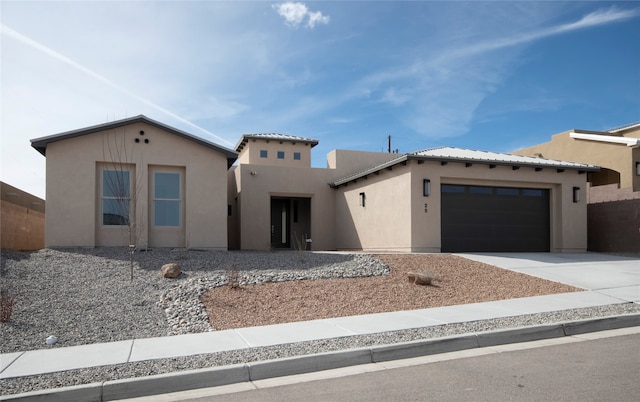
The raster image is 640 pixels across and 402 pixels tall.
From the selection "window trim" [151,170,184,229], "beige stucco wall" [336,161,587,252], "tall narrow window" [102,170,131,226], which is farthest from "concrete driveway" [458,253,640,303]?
"tall narrow window" [102,170,131,226]

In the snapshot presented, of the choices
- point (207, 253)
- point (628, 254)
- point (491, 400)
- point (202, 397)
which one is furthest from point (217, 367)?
point (628, 254)

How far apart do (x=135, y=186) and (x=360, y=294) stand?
859 centimetres

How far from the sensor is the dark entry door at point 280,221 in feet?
78.0

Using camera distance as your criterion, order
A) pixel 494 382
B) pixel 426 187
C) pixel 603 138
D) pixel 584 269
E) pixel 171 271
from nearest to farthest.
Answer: pixel 494 382 → pixel 171 271 → pixel 584 269 → pixel 426 187 → pixel 603 138

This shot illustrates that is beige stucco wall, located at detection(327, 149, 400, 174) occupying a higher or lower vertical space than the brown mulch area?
higher

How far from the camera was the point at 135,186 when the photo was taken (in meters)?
15.4

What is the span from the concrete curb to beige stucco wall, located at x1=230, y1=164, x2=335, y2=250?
1376 centimetres

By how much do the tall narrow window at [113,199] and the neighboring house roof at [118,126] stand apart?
140 cm

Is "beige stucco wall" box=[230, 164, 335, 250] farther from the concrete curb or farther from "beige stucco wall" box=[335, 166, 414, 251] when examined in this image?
the concrete curb

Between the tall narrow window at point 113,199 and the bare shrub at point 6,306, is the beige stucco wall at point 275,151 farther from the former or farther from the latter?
the bare shrub at point 6,306

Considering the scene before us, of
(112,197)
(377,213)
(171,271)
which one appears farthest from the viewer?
(377,213)

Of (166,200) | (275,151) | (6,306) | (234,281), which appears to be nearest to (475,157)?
(234,281)

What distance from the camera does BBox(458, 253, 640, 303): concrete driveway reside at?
452 inches

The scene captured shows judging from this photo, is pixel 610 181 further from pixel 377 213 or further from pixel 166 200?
pixel 166 200
